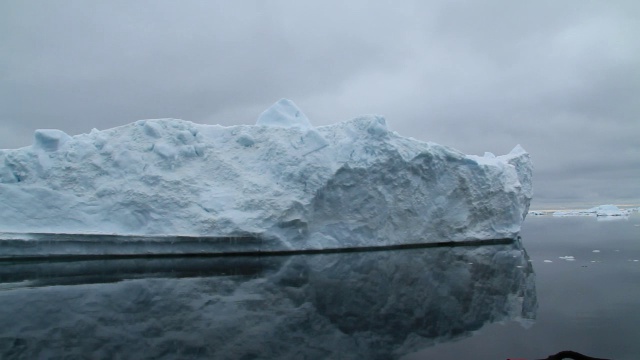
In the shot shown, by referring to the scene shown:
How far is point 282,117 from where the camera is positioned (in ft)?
46.5

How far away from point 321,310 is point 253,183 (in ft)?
22.4

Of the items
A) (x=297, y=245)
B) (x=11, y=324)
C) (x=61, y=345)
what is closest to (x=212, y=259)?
(x=297, y=245)

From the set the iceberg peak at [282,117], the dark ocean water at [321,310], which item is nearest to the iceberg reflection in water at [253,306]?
the dark ocean water at [321,310]

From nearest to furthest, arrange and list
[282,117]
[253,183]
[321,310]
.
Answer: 1. [321,310]
2. [253,183]
3. [282,117]

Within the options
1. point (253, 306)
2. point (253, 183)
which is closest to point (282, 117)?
point (253, 183)

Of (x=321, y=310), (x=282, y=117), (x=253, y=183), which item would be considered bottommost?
(x=321, y=310)

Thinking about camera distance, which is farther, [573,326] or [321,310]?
[321,310]

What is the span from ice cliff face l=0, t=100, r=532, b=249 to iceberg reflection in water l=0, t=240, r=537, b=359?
154 centimetres

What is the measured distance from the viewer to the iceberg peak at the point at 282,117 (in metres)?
14.1

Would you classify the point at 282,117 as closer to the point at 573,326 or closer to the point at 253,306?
the point at 253,306

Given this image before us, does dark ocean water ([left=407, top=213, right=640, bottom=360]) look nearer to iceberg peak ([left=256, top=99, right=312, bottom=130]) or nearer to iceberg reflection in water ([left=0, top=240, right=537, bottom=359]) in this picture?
iceberg reflection in water ([left=0, top=240, right=537, bottom=359])

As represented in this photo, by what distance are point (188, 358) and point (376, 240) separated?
9.79 metres

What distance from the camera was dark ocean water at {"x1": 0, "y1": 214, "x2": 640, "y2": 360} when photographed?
4535mm

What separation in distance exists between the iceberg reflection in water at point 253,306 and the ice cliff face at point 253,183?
1.54 metres
